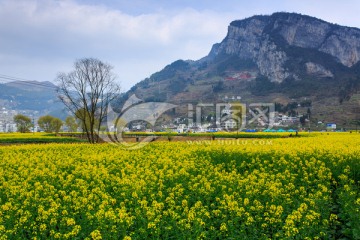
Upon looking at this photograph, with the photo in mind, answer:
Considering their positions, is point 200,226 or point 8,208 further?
point 8,208

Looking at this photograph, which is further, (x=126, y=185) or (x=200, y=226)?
(x=126, y=185)

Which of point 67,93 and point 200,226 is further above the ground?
point 67,93

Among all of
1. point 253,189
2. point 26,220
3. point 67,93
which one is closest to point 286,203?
point 253,189

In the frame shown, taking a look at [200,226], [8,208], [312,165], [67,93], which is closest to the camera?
[200,226]

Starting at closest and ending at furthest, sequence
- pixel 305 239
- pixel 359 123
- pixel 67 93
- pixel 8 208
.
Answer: pixel 305 239
pixel 8 208
pixel 67 93
pixel 359 123

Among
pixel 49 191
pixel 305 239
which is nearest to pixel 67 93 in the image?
pixel 49 191

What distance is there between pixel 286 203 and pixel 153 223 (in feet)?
14.3

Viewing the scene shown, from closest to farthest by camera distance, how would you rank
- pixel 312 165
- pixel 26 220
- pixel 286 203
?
pixel 26 220 < pixel 286 203 < pixel 312 165

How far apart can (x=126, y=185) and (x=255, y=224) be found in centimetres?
487

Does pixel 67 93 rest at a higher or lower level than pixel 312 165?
higher

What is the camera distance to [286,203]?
9727mm

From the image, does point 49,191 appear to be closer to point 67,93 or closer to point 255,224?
point 255,224

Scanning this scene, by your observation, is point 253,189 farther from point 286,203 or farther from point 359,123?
point 359,123

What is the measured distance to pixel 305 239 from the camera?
6.90 m
